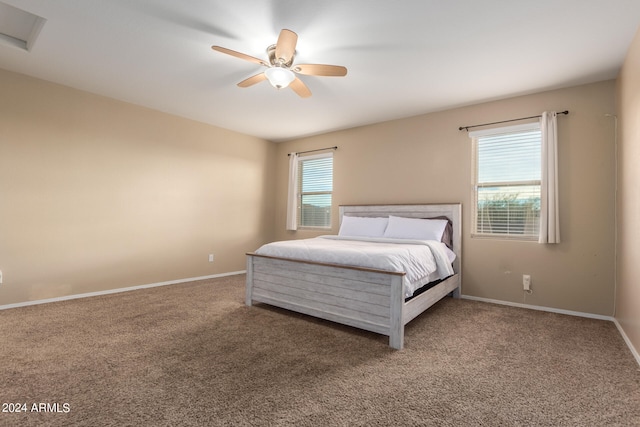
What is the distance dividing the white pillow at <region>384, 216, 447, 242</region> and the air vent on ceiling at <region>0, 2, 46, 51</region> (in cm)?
385

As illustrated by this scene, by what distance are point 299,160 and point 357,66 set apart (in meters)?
2.84

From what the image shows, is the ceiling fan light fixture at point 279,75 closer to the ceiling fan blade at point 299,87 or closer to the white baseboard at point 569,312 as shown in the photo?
the ceiling fan blade at point 299,87

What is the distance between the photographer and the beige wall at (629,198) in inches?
87.4

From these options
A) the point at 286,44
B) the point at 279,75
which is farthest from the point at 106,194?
the point at 286,44

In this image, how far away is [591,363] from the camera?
2.05 metres

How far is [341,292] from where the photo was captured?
103 inches

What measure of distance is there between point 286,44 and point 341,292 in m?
2.00

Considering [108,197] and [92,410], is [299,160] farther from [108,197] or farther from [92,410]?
[92,410]

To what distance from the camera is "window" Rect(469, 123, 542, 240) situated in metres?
3.44

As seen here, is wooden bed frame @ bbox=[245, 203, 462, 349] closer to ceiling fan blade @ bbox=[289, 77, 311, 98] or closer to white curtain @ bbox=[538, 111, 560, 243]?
white curtain @ bbox=[538, 111, 560, 243]

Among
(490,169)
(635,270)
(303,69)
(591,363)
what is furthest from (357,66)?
(591,363)

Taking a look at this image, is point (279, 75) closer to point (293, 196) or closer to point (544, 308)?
point (293, 196)

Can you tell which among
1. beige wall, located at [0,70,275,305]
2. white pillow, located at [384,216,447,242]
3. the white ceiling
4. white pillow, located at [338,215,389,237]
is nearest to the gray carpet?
beige wall, located at [0,70,275,305]

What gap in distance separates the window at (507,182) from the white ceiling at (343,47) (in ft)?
1.66
